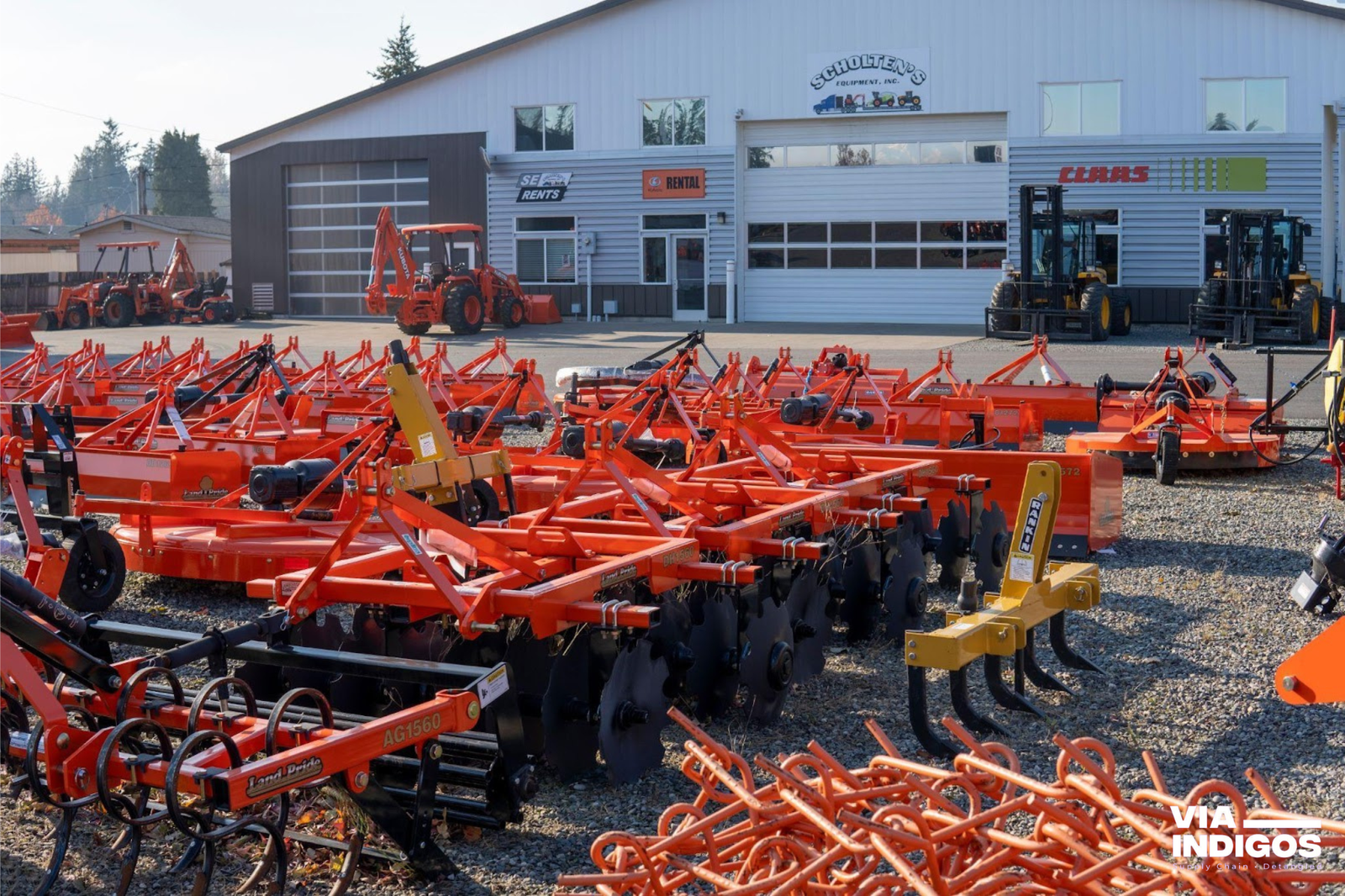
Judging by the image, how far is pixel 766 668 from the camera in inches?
229

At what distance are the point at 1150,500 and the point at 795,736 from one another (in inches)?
243

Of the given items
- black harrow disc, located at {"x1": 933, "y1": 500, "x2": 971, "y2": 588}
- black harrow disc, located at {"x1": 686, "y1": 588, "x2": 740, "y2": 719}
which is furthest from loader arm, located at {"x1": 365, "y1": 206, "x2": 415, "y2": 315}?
black harrow disc, located at {"x1": 686, "y1": 588, "x2": 740, "y2": 719}

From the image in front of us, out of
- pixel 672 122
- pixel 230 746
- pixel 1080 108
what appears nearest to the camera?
pixel 230 746

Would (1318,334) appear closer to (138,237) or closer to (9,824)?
(9,824)

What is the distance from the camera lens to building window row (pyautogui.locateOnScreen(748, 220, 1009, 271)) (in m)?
31.7

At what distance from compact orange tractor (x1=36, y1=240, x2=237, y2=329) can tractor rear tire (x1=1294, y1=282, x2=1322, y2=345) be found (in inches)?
976

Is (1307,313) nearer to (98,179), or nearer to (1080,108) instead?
(1080,108)

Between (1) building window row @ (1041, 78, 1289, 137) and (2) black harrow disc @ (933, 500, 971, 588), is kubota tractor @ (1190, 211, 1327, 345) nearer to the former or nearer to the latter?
(1) building window row @ (1041, 78, 1289, 137)

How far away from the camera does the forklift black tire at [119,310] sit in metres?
34.9

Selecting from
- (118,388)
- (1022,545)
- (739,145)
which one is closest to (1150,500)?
(1022,545)

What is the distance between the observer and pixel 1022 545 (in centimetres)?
574

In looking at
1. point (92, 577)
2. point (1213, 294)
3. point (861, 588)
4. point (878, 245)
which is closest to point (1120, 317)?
point (1213, 294)

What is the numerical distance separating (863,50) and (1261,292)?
35.9 ft

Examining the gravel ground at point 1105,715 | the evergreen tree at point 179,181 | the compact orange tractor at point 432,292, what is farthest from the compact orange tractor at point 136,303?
the evergreen tree at point 179,181
